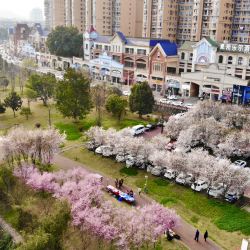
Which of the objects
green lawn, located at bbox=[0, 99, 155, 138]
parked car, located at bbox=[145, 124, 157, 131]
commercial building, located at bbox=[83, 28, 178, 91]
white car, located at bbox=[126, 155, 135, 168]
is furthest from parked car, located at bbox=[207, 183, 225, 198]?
commercial building, located at bbox=[83, 28, 178, 91]

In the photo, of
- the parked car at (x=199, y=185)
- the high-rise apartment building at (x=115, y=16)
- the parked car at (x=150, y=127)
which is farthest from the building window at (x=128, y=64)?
the parked car at (x=199, y=185)

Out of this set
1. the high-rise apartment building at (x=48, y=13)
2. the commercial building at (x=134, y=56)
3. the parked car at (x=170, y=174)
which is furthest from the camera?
the high-rise apartment building at (x=48, y=13)

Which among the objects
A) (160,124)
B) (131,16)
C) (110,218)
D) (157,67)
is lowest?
(160,124)

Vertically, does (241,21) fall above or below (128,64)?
above

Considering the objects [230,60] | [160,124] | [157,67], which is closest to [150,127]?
[160,124]

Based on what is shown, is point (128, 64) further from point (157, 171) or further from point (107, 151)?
point (157, 171)

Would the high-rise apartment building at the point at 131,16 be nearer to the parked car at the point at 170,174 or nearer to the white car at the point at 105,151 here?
the white car at the point at 105,151

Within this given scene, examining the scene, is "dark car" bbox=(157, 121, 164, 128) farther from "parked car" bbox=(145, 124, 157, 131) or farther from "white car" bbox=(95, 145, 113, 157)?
"white car" bbox=(95, 145, 113, 157)
